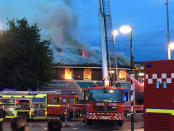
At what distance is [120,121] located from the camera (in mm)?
14914

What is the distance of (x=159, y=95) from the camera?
5.72m

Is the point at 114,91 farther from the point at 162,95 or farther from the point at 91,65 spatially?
the point at 91,65

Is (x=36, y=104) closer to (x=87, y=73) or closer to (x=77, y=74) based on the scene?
(x=77, y=74)

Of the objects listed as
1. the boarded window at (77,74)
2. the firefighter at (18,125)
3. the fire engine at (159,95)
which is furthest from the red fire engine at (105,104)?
the boarded window at (77,74)

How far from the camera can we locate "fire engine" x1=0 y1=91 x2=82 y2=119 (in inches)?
677

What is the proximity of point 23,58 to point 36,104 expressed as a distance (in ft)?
28.7

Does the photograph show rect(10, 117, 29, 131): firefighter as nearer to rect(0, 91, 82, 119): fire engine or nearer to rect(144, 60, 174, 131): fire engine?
rect(144, 60, 174, 131): fire engine

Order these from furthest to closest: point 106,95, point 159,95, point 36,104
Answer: point 36,104, point 106,95, point 159,95

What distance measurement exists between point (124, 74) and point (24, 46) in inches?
603

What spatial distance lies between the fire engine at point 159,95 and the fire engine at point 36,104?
11.4 meters

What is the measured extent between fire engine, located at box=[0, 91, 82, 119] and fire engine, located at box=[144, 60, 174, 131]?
11.4 m

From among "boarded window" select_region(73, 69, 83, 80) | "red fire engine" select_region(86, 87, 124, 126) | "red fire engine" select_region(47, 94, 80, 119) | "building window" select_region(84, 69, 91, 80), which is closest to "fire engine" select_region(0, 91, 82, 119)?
"red fire engine" select_region(47, 94, 80, 119)

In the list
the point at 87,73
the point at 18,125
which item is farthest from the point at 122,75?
the point at 18,125

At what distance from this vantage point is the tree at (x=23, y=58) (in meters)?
24.4
